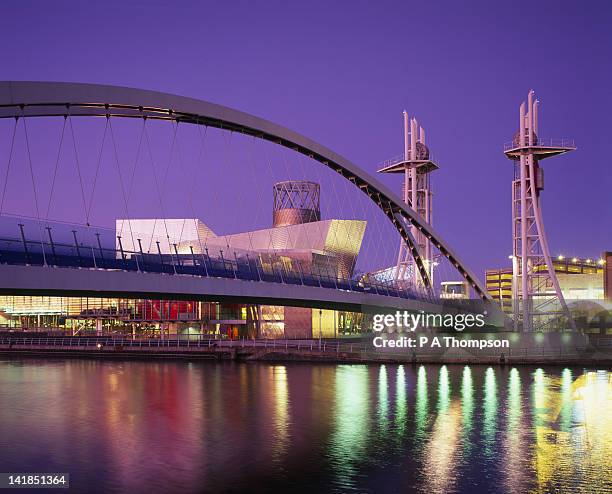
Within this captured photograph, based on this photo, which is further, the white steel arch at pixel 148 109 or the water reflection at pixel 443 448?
the white steel arch at pixel 148 109

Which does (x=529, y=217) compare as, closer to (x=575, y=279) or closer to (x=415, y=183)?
(x=415, y=183)

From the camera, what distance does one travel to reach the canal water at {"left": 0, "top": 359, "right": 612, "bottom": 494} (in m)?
20.8

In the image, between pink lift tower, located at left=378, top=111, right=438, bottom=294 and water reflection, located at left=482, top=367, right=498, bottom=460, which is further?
pink lift tower, located at left=378, top=111, right=438, bottom=294

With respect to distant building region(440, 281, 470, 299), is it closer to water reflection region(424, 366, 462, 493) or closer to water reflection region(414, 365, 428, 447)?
water reflection region(414, 365, 428, 447)

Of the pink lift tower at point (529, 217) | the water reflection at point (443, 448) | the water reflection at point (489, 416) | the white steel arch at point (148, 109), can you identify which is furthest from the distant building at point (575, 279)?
the water reflection at point (443, 448)

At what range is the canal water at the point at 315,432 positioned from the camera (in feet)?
68.2

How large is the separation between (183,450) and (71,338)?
2009 inches

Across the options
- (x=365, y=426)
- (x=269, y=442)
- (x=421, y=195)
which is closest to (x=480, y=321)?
(x=421, y=195)

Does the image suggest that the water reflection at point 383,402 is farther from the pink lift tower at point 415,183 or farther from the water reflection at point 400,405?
the pink lift tower at point 415,183

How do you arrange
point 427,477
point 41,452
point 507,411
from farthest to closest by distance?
point 507,411
point 41,452
point 427,477

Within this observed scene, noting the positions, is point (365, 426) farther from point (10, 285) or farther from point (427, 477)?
point (10, 285)

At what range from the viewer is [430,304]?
62781 millimetres

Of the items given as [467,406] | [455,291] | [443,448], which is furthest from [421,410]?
[455,291]

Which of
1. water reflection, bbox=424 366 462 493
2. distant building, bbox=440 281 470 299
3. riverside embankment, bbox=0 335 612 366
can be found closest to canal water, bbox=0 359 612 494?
water reflection, bbox=424 366 462 493
